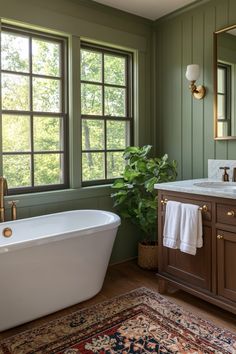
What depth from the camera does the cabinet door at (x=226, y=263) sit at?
6.87 ft

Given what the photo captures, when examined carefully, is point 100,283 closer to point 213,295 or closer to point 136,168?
point 213,295

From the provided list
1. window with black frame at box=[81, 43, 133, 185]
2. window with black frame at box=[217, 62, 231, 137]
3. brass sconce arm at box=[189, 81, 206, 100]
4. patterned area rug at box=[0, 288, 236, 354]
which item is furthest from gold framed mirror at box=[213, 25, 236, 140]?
patterned area rug at box=[0, 288, 236, 354]

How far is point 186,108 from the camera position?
10.5 ft

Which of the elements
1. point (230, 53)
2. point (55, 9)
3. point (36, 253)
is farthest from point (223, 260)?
point (55, 9)

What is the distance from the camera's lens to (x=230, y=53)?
275 centimetres

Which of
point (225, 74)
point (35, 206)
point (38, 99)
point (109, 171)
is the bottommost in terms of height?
point (35, 206)

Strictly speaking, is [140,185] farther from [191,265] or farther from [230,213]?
[230,213]

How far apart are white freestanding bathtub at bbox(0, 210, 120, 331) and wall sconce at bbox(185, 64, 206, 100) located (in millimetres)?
1443

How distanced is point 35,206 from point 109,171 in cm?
92

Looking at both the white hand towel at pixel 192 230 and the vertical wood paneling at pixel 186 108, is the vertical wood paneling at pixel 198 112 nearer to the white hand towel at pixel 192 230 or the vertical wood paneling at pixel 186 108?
the vertical wood paneling at pixel 186 108

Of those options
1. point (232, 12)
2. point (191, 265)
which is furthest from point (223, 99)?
point (191, 265)

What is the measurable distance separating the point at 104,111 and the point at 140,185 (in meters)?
0.86

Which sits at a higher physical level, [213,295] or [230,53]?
[230,53]

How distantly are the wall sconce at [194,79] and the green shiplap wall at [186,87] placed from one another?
0.17 ft
